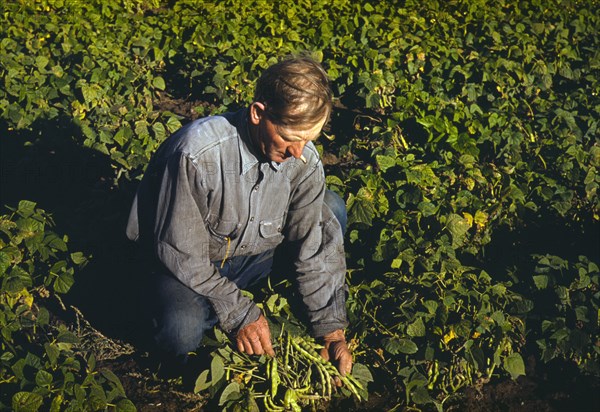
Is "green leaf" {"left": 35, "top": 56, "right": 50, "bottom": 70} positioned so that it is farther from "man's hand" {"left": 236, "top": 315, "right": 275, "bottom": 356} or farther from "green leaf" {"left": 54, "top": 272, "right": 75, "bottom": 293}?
"man's hand" {"left": 236, "top": 315, "right": 275, "bottom": 356}

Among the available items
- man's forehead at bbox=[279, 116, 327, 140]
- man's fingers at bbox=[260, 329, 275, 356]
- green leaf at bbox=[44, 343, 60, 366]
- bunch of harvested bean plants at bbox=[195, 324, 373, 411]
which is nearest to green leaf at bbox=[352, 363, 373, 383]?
bunch of harvested bean plants at bbox=[195, 324, 373, 411]

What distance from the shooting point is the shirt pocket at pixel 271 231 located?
9.61 ft

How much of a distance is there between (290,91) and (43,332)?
5.63 ft

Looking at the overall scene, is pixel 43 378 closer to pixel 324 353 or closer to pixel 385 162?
pixel 324 353

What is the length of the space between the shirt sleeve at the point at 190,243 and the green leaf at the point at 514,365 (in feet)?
3.74

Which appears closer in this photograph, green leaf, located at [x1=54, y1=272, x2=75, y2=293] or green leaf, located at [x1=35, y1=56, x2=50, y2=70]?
green leaf, located at [x1=54, y1=272, x2=75, y2=293]

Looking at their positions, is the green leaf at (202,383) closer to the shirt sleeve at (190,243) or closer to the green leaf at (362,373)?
the shirt sleeve at (190,243)

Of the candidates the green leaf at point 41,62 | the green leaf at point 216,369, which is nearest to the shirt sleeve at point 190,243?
the green leaf at point 216,369

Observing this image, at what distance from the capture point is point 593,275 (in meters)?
3.33

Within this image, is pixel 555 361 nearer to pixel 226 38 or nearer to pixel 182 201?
pixel 182 201

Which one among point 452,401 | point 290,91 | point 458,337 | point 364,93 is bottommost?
point 452,401

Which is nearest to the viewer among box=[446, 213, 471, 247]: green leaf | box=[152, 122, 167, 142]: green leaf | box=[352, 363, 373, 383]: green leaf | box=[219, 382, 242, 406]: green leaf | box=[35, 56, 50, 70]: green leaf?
box=[219, 382, 242, 406]: green leaf

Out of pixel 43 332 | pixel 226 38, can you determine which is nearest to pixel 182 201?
pixel 43 332

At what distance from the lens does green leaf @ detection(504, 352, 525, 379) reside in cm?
299
